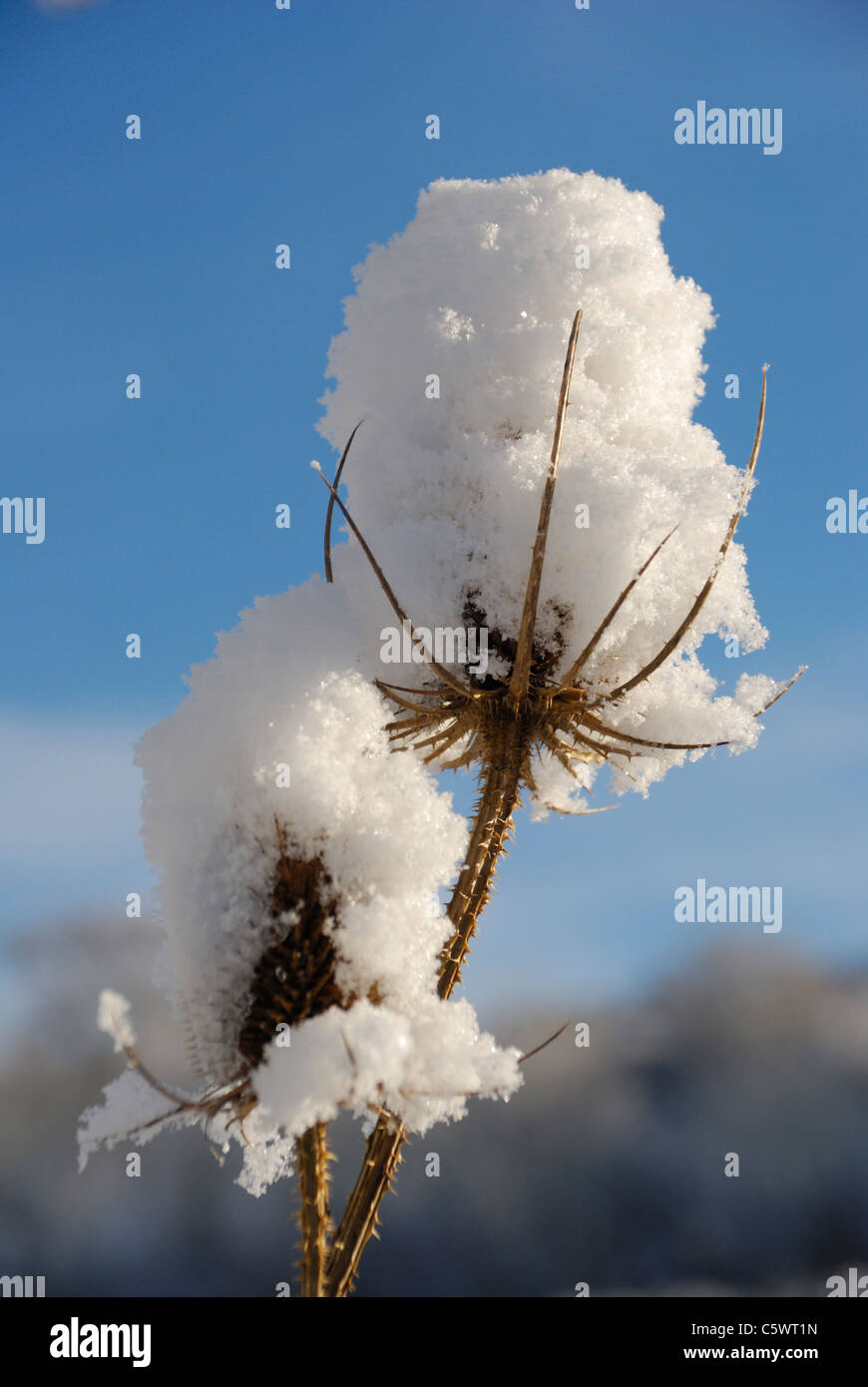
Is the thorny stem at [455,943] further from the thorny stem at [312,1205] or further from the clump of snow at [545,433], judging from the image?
the clump of snow at [545,433]

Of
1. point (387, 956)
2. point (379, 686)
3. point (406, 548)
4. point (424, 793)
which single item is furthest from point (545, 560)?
point (387, 956)

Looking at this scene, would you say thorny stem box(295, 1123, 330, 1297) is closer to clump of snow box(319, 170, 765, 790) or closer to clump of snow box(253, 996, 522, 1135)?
clump of snow box(253, 996, 522, 1135)

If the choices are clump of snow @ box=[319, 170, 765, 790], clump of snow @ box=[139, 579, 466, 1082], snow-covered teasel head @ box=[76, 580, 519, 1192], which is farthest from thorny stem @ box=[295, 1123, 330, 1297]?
clump of snow @ box=[319, 170, 765, 790]

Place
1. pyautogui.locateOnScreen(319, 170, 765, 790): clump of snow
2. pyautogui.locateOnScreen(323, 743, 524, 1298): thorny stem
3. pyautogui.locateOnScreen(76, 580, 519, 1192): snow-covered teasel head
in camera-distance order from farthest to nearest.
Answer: pyautogui.locateOnScreen(319, 170, 765, 790): clump of snow → pyautogui.locateOnScreen(323, 743, 524, 1298): thorny stem → pyautogui.locateOnScreen(76, 580, 519, 1192): snow-covered teasel head

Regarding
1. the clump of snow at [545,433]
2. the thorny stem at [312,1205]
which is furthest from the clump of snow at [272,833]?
the clump of snow at [545,433]
